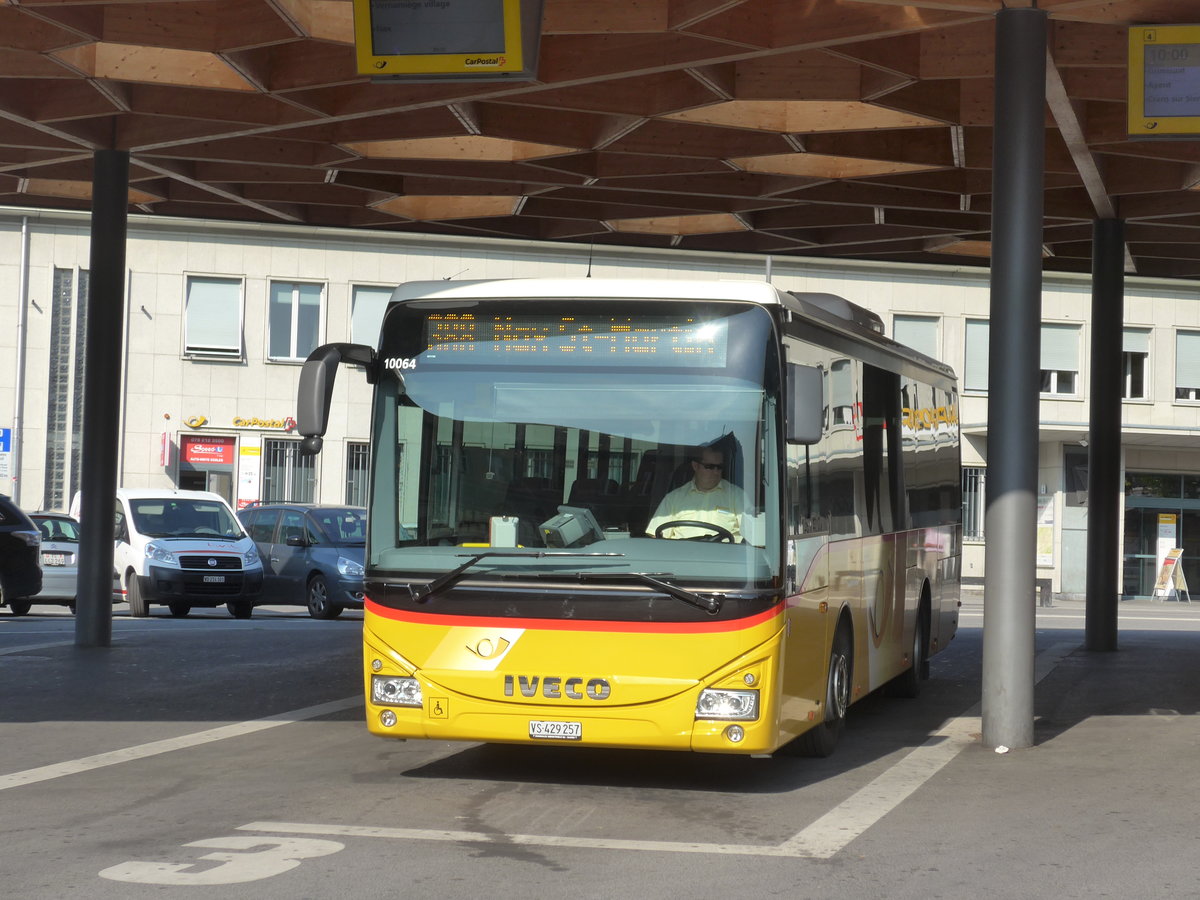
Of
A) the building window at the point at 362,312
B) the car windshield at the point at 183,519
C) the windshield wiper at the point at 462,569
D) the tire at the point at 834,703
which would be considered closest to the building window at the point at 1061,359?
the building window at the point at 362,312

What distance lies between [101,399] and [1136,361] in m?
32.8

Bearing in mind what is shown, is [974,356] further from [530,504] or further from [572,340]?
[530,504]

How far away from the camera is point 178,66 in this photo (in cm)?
1416

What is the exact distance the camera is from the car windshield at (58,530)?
27.5m

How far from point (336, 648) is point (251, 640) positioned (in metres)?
1.31

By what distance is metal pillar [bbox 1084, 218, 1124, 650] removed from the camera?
62.5 feet

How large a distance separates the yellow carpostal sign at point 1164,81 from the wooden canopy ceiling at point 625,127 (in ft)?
0.46

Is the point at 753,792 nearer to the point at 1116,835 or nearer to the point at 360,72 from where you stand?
the point at 1116,835

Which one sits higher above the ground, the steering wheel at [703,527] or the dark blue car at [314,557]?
the steering wheel at [703,527]

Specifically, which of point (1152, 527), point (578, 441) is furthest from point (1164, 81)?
point (1152, 527)


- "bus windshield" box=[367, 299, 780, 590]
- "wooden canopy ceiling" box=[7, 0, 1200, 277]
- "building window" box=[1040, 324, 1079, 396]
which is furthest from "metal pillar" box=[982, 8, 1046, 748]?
"building window" box=[1040, 324, 1079, 396]

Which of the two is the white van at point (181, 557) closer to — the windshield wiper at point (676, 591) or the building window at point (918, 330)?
the windshield wiper at point (676, 591)

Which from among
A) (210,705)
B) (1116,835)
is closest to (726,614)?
(1116,835)

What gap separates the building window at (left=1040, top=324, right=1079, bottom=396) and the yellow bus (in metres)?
35.5
